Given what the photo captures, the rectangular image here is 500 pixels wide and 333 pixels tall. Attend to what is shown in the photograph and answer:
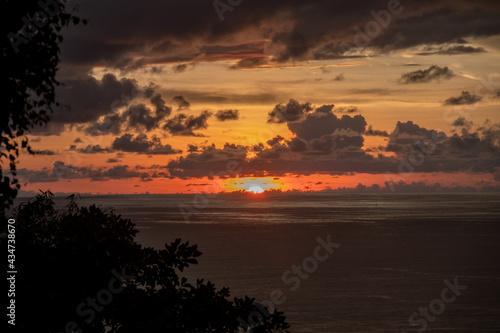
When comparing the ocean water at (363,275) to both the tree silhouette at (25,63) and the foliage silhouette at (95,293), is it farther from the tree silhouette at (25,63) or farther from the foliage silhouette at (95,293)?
the tree silhouette at (25,63)

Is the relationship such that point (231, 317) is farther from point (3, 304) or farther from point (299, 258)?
point (299, 258)

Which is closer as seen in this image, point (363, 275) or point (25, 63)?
point (25, 63)

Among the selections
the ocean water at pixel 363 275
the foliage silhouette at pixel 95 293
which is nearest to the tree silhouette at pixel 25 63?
the foliage silhouette at pixel 95 293

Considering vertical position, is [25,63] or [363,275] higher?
[363,275]

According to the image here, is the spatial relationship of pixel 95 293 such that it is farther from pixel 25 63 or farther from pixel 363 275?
pixel 363 275

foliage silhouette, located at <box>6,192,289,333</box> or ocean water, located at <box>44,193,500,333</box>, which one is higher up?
ocean water, located at <box>44,193,500,333</box>

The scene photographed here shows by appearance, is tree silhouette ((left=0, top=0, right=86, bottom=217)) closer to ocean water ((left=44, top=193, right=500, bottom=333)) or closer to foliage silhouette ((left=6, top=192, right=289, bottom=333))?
foliage silhouette ((left=6, top=192, right=289, bottom=333))

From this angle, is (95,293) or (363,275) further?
(363,275)

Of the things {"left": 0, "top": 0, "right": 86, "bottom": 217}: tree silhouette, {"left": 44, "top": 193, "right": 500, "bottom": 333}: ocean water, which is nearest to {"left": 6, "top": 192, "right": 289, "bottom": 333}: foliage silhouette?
{"left": 0, "top": 0, "right": 86, "bottom": 217}: tree silhouette

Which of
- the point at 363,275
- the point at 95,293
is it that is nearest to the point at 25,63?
the point at 95,293

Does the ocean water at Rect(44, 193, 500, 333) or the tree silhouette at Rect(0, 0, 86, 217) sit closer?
the tree silhouette at Rect(0, 0, 86, 217)

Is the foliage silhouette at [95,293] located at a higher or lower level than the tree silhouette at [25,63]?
lower

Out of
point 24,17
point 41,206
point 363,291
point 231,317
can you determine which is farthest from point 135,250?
point 363,291

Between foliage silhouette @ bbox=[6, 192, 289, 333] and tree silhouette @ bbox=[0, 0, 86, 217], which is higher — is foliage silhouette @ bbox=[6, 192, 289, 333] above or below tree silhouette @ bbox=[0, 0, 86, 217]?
below
